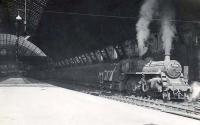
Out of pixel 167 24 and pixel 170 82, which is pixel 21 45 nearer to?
pixel 167 24

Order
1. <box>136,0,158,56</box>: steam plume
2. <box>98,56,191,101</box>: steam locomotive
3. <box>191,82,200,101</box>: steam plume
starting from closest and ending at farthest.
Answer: <box>98,56,191,101</box>: steam locomotive
<box>191,82,200,101</box>: steam plume
<box>136,0,158,56</box>: steam plume

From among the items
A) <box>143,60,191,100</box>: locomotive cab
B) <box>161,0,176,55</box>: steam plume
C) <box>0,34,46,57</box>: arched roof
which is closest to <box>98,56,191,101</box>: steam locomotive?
<box>143,60,191,100</box>: locomotive cab

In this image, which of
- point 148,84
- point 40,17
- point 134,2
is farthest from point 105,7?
point 40,17

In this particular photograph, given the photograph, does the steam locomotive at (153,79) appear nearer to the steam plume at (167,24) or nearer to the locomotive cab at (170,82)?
the locomotive cab at (170,82)

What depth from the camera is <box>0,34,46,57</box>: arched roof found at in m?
68.8

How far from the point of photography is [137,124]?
11.2 metres

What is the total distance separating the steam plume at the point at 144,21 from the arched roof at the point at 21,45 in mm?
44036

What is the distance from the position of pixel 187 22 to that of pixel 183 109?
9223mm

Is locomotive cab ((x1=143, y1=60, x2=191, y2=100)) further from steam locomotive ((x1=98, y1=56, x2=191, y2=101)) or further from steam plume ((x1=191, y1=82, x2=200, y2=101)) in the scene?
steam plume ((x1=191, y1=82, x2=200, y2=101))

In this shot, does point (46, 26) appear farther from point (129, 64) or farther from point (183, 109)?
point (183, 109)

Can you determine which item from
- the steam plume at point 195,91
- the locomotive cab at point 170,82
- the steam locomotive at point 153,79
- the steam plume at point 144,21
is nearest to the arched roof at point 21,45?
the steam plume at point 144,21

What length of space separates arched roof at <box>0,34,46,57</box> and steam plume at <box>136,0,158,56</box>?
44.0 metres

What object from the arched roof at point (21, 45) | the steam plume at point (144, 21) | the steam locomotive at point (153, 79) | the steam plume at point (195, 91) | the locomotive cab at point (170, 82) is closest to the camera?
the locomotive cab at point (170, 82)

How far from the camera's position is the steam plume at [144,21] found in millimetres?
23528
